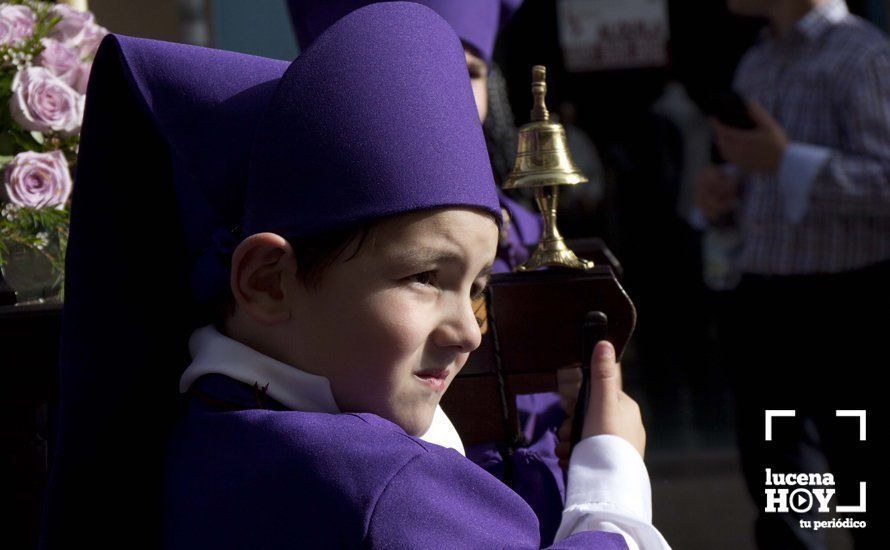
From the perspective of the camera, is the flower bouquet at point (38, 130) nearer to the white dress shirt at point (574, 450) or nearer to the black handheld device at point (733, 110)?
the white dress shirt at point (574, 450)

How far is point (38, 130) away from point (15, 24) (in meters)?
0.20

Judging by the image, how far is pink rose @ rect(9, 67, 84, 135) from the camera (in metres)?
1.95

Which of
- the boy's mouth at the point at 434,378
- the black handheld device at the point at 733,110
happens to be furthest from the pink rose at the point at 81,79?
the black handheld device at the point at 733,110

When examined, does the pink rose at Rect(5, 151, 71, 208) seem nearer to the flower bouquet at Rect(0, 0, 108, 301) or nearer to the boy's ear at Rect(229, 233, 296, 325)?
the flower bouquet at Rect(0, 0, 108, 301)

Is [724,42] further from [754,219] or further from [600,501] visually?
[600,501]

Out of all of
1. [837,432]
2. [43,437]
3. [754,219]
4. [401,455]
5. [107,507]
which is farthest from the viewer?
[754,219]

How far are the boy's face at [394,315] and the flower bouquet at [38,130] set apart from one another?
2.46 feet

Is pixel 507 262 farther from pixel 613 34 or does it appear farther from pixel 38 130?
pixel 613 34

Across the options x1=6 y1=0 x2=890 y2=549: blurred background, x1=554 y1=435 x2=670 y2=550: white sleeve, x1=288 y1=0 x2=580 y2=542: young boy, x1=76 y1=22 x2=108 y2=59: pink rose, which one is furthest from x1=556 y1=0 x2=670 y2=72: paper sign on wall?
x1=554 y1=435 x2=670 y2=550: white sleeve

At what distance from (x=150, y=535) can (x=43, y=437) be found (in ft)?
1.38

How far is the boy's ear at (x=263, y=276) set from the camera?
134 centimetres

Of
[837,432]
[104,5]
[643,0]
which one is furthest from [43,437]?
[643,0]

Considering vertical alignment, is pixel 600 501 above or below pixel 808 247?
above

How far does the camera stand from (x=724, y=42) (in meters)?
9.15
